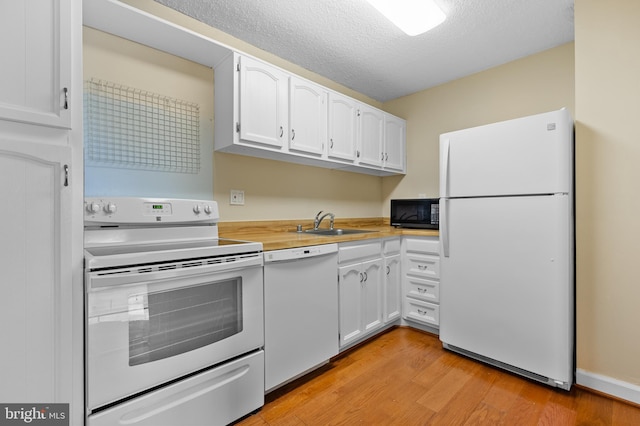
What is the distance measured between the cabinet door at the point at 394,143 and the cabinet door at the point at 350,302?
1.39 meters

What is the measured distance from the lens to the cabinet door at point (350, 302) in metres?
2.15

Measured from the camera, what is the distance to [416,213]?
302cm

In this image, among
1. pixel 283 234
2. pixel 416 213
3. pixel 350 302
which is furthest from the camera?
pixel 416 213

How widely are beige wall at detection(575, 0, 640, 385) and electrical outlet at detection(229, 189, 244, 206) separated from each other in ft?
7.51

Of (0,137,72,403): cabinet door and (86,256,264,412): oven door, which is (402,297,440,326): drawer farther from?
(0,137,72,403): cabinet door

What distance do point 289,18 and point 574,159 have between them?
211 centimetres

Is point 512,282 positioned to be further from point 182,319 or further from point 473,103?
point 182,319

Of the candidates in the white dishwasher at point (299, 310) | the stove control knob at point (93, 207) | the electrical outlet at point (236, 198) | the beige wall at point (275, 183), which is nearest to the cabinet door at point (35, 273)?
the stove control knob at point (93, 207)

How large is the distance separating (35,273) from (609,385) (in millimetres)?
2938

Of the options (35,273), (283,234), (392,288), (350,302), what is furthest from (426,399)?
(35,273)

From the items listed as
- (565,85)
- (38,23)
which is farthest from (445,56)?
(38,23)

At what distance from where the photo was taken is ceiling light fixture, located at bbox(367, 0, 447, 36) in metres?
1.81

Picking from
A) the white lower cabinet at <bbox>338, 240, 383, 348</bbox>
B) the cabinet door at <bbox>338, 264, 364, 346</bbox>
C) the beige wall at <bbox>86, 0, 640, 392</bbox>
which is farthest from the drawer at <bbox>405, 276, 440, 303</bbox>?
the beige wall at <bbox>86, 0, 640, 392</bbox>

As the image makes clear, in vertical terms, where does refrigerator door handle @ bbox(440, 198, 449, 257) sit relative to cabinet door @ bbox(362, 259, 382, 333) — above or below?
above
